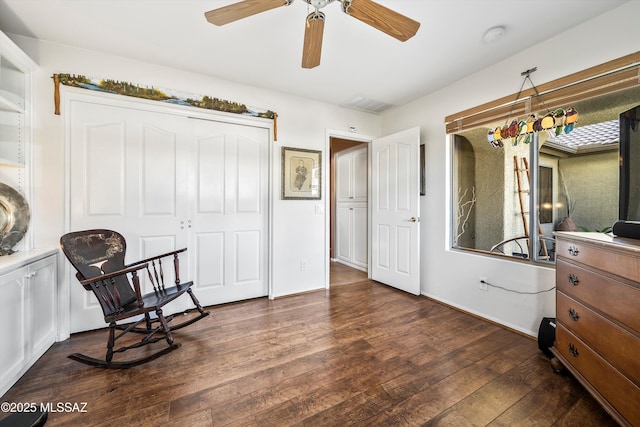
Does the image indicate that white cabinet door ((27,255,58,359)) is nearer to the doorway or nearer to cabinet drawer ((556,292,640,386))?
the doorway

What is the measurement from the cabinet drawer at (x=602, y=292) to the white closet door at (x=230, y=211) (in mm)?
2656

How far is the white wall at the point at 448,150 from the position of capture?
5.97 feet

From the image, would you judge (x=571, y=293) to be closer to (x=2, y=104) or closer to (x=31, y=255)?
(x=31, y=255)

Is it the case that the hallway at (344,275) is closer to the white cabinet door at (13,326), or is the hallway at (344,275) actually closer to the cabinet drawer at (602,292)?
the cabinet drawer at (602,292)

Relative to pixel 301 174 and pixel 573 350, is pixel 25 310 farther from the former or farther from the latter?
pixel 573 350

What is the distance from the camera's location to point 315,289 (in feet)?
10.9

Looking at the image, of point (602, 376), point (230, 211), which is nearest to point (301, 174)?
point (230, 211)

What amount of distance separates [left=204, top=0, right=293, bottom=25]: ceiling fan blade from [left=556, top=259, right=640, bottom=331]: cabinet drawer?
2.22m

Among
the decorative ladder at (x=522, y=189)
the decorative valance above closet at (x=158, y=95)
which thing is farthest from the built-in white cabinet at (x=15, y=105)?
the decorative ladder at (x=522, y=189)

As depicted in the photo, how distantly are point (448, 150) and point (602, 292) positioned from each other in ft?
6.28

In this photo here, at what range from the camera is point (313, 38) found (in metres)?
1.57

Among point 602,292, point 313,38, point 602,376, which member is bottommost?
point 602,376

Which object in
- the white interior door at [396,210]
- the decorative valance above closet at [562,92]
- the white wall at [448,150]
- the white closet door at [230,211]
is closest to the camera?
the decorative valance above closet at [562,92]

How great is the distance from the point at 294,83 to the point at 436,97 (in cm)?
167
